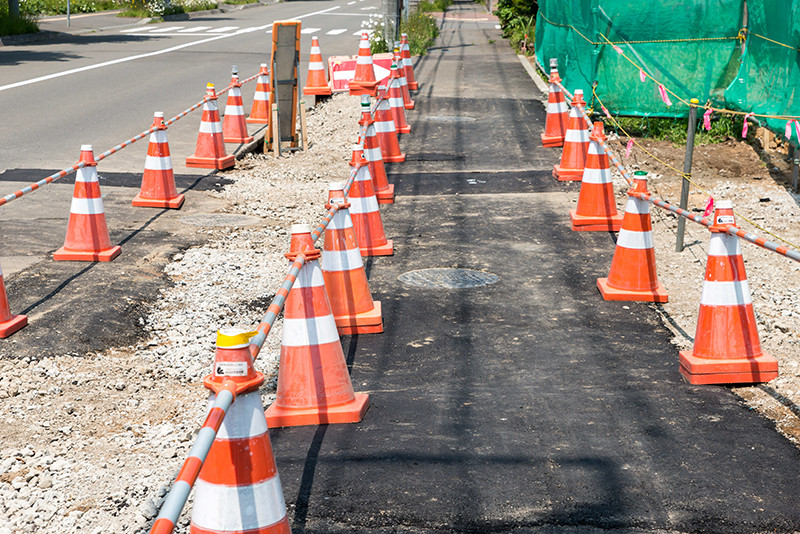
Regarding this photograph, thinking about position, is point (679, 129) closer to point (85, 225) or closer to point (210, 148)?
point (210, 148)

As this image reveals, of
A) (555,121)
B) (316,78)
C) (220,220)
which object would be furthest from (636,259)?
(316,78)

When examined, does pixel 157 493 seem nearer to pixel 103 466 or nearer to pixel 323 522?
pixel 103 466

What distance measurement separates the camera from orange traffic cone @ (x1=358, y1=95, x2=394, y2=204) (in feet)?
31.1

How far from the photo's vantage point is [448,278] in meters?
7.74

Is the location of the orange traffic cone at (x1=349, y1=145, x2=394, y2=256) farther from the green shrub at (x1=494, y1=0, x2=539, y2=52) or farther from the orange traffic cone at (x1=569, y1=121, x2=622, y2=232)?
the green shrub at (x1=494, y1=0, x2=539, y2=52)

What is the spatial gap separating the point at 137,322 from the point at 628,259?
3.68 meters

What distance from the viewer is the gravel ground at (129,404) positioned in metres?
4.14

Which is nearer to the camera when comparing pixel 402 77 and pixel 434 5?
pixel 402 77

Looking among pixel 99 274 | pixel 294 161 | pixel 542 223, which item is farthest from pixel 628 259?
pixel 294 161

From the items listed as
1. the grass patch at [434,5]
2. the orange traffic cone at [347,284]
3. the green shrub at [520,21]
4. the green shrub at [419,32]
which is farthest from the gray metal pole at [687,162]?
A: the grass patch at [434,5]

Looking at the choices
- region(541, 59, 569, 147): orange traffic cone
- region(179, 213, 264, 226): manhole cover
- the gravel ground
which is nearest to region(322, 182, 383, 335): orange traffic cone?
the gravel ground

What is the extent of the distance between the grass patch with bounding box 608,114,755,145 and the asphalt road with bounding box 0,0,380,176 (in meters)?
6.03

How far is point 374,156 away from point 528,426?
18.5 feet

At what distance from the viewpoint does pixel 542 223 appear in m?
9.59
